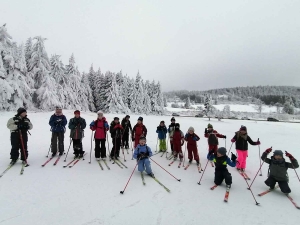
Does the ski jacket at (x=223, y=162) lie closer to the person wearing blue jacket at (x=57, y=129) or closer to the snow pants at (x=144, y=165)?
the snow pants at (x=144, y=165)

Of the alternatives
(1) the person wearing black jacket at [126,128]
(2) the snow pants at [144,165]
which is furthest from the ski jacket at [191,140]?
(1) the person wearing black jacket at [126,128]

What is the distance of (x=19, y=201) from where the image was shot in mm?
4633

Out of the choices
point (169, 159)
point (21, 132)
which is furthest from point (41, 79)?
point (169, 159)

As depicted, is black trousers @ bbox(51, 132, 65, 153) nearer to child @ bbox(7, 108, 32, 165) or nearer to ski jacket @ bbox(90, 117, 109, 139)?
child @ bbox(7, 108, 32, 165)

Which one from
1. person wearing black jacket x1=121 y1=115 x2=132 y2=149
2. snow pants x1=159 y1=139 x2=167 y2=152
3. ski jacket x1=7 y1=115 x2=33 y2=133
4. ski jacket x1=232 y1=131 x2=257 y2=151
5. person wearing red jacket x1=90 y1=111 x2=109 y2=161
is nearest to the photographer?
ski jacket x1=7 y1=115 x2=33 y2=133

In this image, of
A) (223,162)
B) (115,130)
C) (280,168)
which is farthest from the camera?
(115,130)

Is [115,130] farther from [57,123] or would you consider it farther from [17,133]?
[17,133]

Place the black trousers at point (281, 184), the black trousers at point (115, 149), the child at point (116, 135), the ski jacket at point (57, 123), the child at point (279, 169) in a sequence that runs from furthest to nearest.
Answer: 1. the child at point (116, 135)
2. the black trousers at point (115, 149)
3. the ski jacket at point (57, 123)
4. the child at point (279, 169)
5. the black trousers at point (281, 184)

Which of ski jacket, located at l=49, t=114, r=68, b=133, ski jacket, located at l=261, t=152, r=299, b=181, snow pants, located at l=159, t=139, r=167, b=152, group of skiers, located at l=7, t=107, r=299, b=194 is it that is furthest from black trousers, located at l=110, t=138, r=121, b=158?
ski jacket, located at l=261, t=152, r=299, b=181

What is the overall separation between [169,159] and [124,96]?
140 feet

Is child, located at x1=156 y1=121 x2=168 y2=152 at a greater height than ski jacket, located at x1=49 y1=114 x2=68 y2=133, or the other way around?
ski jacket, located at x1=49 y1=114 x2=68 y2=133

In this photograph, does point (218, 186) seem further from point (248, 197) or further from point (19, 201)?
point (19, 201)

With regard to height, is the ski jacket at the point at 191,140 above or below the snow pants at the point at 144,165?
above

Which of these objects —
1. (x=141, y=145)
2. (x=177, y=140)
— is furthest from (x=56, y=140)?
(x=177, y=140)
